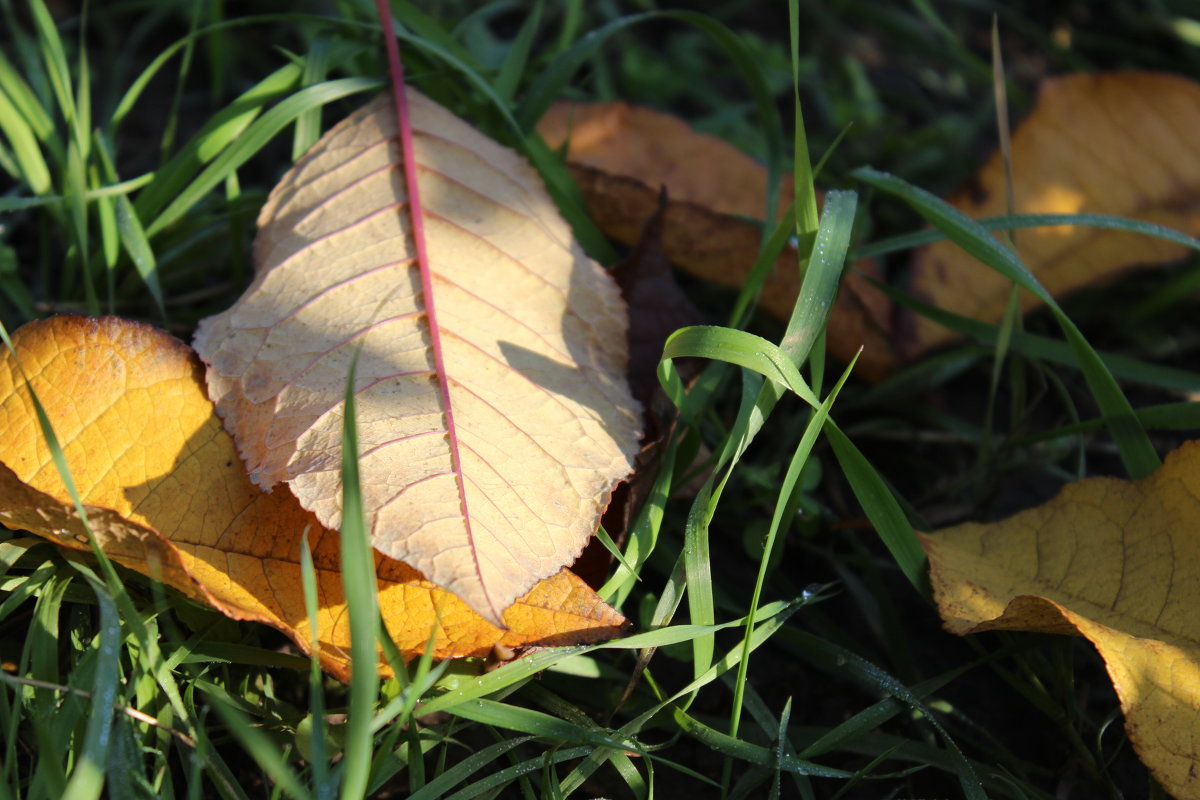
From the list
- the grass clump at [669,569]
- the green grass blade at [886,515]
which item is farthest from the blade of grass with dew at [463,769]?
the green grass blade at [886,515]

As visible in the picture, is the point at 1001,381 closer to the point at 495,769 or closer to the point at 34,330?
the point at 495,769

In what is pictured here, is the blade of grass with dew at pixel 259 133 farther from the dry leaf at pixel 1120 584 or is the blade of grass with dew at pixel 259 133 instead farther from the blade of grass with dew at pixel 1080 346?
the dry leaf at pixel 1120 584

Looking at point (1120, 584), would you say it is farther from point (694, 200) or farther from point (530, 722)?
point (694, 200)

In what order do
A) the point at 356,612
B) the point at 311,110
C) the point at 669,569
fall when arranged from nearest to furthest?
the point at 356,612 → the point at 669,569 → the point at 311,110

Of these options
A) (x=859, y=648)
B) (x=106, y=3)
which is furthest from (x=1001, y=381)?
(x=106, y=3)

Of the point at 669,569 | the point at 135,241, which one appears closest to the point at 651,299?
the point at 669,569
